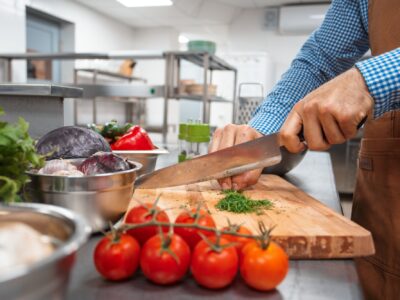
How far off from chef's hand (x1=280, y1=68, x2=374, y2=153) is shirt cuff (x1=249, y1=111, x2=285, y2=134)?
1.47 ft

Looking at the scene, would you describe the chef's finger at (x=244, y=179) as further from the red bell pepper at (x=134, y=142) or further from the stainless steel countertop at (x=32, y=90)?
the stainless steel countertop at (x=32, y=90)

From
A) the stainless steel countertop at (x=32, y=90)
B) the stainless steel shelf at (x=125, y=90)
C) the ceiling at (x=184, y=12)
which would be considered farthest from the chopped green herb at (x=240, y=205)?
the ceiling at (x=184, y=12)

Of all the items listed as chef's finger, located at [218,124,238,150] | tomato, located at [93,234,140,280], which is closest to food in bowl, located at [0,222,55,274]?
tomato, located at [93,234,140,280]

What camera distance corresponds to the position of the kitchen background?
20.6ft

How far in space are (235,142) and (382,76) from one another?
0.55 m

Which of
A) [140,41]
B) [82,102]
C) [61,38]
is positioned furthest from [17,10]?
[140,41]

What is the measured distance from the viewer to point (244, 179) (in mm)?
1191

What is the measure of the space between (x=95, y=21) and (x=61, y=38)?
95 centimetres

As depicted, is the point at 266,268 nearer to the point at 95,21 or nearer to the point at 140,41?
the point at 95,21

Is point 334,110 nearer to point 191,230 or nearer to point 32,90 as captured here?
point 191,230

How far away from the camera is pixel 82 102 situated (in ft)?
23.9

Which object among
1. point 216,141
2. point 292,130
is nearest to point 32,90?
point 216,141

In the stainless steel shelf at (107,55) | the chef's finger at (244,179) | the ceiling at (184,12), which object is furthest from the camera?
the ceiling at (184,12)

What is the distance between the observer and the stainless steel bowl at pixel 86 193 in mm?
648
